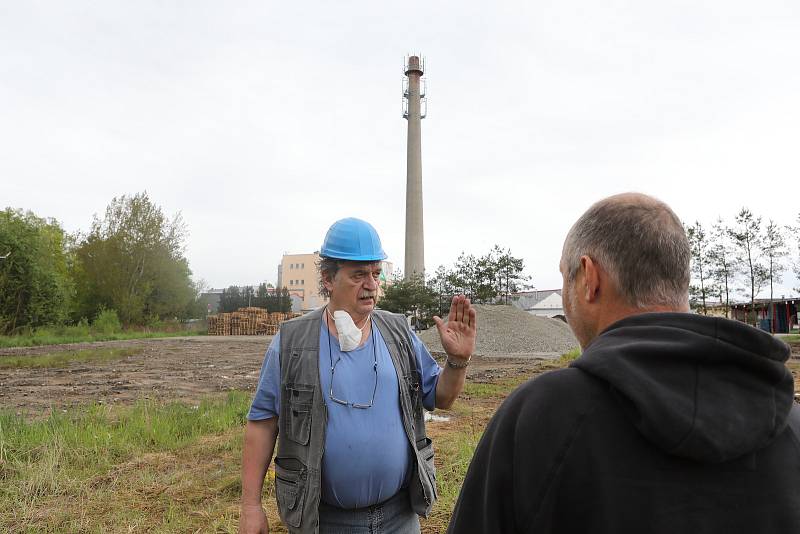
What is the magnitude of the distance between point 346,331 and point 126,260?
136 ft

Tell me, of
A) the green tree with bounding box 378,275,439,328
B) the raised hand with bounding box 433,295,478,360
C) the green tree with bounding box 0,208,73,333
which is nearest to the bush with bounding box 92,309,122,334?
the green tree with bounding box 0,208,73,333

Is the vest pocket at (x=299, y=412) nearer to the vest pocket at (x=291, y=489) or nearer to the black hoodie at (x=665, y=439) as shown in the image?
the vest pocket at (x=291, y=489)

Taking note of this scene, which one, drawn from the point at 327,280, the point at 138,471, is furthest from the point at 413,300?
the point at 327,280

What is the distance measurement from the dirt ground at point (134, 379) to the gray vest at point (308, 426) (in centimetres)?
645

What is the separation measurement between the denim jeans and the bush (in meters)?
37.0

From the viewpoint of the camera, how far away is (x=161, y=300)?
4144 cm

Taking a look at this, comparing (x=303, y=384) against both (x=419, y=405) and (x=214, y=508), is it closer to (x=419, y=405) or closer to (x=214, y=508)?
(x=419, y=405)

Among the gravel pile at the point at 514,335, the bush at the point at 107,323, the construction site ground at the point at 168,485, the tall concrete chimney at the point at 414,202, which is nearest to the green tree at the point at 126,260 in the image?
the bush at the point at 107,323

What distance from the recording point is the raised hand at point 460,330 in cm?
247

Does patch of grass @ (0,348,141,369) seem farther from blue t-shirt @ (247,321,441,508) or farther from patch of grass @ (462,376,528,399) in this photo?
blue t-shirt @ (247,321,441,508)

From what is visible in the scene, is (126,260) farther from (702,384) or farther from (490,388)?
(702,384)

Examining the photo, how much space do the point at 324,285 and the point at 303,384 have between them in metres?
0.57

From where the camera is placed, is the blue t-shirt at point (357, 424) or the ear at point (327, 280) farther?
the ear at point (327, 280)

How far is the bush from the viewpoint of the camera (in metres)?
34.4
